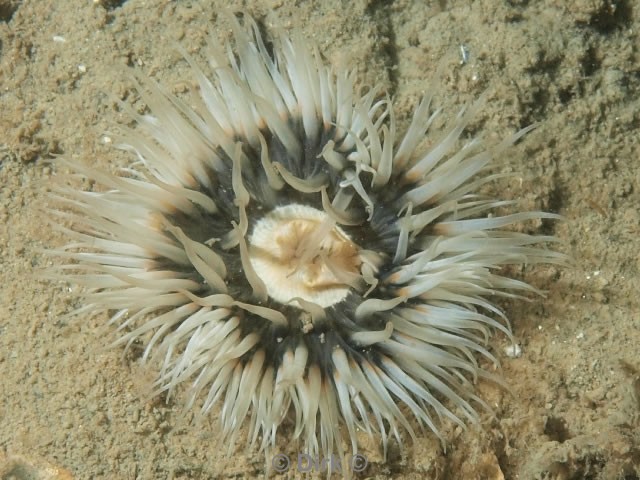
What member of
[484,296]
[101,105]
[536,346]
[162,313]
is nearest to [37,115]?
[101,105]

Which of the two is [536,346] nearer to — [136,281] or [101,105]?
[136,281]
